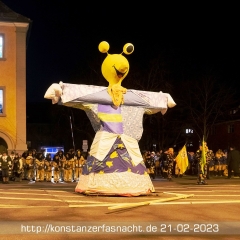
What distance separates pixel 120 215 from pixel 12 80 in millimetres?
21949

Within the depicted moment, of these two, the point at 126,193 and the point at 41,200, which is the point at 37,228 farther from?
the point at 126,193

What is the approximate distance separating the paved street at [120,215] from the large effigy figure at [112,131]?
44 cm

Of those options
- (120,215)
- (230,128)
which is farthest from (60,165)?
(230,128)

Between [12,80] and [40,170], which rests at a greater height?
[12,80]

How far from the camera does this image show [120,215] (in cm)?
962

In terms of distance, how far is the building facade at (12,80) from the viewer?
2991 cm

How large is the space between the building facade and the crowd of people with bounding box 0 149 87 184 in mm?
6198

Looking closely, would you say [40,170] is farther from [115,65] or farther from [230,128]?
[230,128]

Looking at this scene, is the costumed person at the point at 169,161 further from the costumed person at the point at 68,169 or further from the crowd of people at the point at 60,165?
the costumed person at the point at 68,169

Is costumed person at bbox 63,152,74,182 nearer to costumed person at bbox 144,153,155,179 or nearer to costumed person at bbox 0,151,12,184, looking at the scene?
costumed person at bbox 0,151,12,184

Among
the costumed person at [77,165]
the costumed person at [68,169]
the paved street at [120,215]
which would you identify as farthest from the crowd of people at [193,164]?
the paved street at [120,215]

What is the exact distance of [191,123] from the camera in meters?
43.0

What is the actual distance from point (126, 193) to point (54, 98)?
3162 mm

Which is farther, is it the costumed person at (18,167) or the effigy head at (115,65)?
the costumed person at (18,167)
